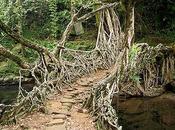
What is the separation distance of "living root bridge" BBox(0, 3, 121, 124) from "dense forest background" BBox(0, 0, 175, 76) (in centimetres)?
114

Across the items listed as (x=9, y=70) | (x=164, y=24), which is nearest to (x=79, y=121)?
(x=9, y=70)

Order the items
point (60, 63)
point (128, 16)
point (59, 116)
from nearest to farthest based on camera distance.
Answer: point (59, 116), point (128, 16), point (60, 63)

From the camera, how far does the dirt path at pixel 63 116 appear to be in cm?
581

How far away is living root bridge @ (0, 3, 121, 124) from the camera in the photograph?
20.7 ft

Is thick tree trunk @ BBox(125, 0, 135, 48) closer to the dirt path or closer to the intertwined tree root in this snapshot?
the intertwined tree root

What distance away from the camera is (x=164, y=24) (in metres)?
14.7

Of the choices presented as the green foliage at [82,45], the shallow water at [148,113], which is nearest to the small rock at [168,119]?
the shallow water at [148,113]

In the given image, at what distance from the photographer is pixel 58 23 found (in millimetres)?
17391

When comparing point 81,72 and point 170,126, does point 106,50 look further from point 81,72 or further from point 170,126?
point 170,126

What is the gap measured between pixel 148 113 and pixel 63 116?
3281 millimetres

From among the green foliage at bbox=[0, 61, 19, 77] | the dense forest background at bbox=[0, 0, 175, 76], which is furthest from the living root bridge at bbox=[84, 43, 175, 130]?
the green foliage at bbox=[0, 61, 19, 77]

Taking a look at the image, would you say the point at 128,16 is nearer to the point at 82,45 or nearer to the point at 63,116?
the point at 63,116

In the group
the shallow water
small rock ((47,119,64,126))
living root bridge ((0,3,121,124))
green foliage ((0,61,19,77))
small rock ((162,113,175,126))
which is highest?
living root bridge ((0,3,121,124))

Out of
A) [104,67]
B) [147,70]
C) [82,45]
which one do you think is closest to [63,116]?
[104,67]
